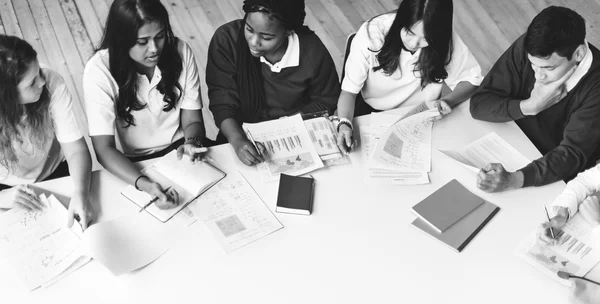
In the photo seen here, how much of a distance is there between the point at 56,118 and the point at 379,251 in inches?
40.1

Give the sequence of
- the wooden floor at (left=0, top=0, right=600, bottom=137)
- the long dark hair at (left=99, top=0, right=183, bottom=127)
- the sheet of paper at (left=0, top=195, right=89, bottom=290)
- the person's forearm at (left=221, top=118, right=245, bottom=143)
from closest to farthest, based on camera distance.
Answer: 1. the sheet of paper at (left=0, top=195, right=89, bottom=290)
2. the long dark hair at (left=99, top=0, right=183, bottom=127)
3. the person's forearm at (left=221, top=118, right=245, bottom=143)
4. the wooden floor at (left=0, top=0, right=600, bottom=137)

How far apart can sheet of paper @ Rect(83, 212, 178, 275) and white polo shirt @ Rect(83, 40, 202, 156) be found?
389mm

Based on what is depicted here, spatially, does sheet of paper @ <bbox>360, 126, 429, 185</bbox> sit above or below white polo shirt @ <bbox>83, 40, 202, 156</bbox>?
below

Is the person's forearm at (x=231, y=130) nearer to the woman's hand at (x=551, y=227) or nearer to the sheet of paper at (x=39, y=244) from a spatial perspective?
the sheet of paper at (x=39, y=244)

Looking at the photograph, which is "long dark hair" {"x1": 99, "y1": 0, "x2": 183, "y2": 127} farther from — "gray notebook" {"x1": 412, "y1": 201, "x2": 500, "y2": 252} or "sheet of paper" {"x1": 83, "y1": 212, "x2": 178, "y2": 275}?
"gray notebook" {"x1": 412, "y1": 201, "x2": 500, "y2": 252}

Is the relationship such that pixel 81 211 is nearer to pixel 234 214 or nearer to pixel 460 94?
pixel 234 214

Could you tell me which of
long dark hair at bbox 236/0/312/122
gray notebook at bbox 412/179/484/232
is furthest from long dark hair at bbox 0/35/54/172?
gray notebook at bbox 412/179/484/232

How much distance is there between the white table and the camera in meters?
1.43

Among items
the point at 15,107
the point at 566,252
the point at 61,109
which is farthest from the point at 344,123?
the point at 15,107

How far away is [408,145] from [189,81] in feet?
2.49

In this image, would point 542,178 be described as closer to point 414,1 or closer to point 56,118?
point 414,1

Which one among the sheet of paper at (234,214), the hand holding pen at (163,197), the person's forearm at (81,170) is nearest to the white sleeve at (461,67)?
the sheet of paper at (234,214)

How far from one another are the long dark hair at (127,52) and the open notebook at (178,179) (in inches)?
9.2

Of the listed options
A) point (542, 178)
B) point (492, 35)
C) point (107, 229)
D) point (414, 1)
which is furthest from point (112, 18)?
point (492, 35)
